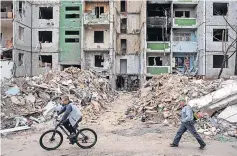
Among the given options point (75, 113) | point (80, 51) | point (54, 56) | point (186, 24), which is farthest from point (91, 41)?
point (75, 113)

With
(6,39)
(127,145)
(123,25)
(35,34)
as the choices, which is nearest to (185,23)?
(123,25)

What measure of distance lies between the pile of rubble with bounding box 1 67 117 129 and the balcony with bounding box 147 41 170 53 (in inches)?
517

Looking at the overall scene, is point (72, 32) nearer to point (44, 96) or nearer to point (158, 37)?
point (158, 37)

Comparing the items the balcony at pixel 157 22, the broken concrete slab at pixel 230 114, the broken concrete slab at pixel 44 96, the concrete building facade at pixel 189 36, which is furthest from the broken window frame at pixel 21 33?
the broken concrete slab at pixel 230 114

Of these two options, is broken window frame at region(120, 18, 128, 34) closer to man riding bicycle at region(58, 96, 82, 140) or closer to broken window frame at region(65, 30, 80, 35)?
broken window frame at region(65, 30, 80, 35)

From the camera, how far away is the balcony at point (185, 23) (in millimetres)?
33737

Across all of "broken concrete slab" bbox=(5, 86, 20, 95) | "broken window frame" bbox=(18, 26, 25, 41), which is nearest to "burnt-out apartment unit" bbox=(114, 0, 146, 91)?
"broken window frame" bbox=(18, 26, 25, 41)

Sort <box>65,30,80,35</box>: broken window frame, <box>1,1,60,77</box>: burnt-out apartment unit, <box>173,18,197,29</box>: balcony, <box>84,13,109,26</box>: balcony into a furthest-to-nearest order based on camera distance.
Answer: <box>65,30,80,35</box>: broken window frame → <box>173,18,197,29</box>: balcony → <box>84,13,109,26</box>: balcony → <box>1,1,60,77</box>: burnt-out apartment unit

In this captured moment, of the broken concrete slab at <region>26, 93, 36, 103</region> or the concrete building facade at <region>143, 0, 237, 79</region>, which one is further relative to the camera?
the concrete building facade at <region>143, 0, 237, 79</region>

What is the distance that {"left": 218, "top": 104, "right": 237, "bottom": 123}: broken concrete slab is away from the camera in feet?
43.6

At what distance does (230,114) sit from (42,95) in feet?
32.2

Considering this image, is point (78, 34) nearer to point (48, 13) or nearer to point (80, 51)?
point (80, 51)

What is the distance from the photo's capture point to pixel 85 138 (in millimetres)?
9852

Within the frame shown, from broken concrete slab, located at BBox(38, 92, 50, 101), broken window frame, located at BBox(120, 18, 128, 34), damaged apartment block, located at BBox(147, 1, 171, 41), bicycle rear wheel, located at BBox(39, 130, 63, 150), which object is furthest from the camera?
broken window frame, located at BBox(120, 18, 128, 34)
